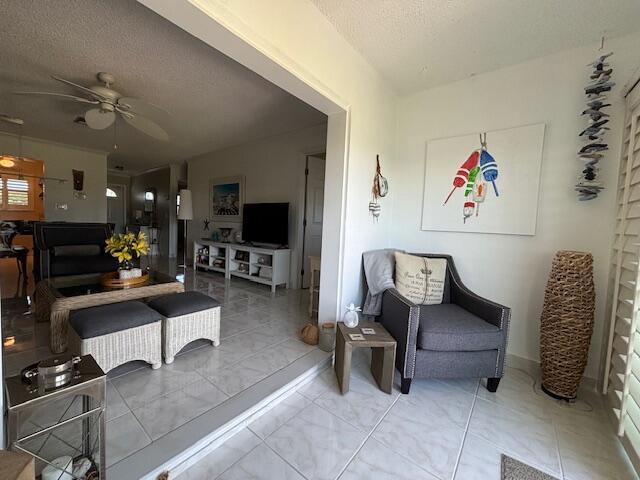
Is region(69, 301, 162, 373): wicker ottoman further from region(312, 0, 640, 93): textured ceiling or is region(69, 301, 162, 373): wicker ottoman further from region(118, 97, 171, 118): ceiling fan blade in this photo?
region(312, 0, 640, 93): textured ceiling

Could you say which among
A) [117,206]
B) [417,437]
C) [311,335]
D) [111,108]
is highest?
[111,108]

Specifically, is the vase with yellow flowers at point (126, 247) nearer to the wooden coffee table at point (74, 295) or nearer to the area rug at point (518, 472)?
the wooden coffee table at point (74, 295)

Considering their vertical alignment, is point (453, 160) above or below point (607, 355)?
above

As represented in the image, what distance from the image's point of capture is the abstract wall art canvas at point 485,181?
206 centimetres

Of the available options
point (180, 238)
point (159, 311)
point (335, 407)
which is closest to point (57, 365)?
point (159, 311)

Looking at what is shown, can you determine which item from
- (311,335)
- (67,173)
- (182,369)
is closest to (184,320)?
(182,369)

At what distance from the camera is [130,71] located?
242 centimetres

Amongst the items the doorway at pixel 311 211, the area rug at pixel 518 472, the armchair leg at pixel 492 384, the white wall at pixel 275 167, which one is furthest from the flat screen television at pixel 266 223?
the area rug at pixel 518 472

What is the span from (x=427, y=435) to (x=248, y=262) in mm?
3363

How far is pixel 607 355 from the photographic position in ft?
5.46

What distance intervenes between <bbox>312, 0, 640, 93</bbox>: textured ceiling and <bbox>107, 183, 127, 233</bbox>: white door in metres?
8.78

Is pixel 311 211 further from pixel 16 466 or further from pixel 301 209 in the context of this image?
pixel 16 466

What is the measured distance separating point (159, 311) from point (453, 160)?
2.70 metres

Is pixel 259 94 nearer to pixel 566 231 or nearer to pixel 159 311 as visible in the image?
pixel 159 311
